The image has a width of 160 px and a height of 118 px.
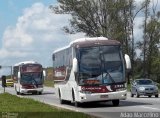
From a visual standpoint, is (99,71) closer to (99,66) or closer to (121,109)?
(99,66)

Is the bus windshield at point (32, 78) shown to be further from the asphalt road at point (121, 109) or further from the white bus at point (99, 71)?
the white bus at point (99, 71)

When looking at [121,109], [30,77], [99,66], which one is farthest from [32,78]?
[121,109]

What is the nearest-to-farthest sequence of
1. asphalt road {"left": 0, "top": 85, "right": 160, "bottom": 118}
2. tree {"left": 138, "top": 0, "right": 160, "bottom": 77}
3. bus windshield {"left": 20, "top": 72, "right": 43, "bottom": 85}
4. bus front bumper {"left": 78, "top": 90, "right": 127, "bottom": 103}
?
asphalt road {"left": 0, "top": 85, "right": 160, "bottom": 118} → bus front bumper {"left": 78, "top": 90, "right": 127, "bottom": 103} → bus windshield {"left": 20, "top": 72, "right": 43, "bottom": 85} → tree {"left": 138, "top": 0, "right": 160, "bottom": 77}

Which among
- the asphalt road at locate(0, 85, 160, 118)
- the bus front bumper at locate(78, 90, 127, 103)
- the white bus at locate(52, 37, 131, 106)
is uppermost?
the white bus at locate(52, 37, 131, 106)

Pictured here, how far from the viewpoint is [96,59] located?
2927 cm

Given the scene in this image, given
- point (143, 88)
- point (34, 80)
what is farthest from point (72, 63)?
point (34, 80)

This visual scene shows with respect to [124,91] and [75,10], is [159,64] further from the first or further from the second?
[124,91]

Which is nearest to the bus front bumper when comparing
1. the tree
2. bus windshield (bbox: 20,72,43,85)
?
bus windshield (bbox: 20,72,43,85)

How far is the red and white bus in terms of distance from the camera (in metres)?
55.3

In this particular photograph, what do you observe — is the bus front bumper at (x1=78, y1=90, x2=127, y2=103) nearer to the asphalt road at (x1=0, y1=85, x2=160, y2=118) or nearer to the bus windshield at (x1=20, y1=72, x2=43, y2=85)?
the asphalt road at (x1=0, y1=85, x2=160, y2=118)

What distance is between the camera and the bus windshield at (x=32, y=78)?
55.8 meters

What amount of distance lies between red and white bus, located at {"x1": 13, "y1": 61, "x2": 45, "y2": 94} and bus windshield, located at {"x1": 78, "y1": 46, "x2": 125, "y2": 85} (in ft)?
86.6

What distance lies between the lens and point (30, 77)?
56094 millimetres

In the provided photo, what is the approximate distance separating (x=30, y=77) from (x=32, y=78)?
9.2 inches
